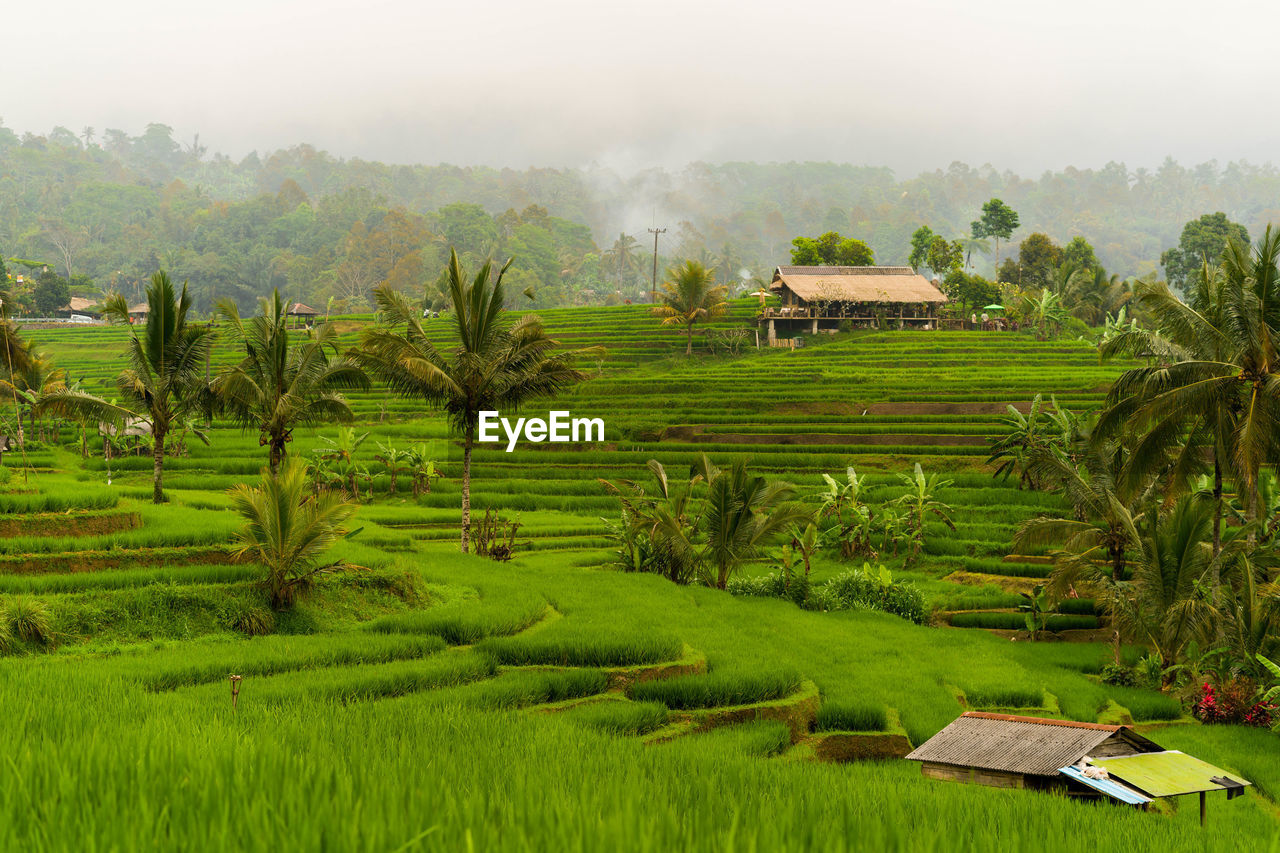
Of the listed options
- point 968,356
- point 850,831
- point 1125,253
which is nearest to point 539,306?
point 968,356

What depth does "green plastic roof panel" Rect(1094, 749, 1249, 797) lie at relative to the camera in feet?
20.9

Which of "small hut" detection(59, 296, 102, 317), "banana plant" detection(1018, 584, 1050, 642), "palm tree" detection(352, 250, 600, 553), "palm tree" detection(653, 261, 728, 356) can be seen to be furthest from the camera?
"small hut" detection(59, 296, 102, 317)

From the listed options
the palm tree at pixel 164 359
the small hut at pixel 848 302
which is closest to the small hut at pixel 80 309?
the small hut at pixel 848 302

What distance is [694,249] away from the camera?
165 m

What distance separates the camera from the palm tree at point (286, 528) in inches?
480

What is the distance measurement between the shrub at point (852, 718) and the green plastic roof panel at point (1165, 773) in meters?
3.34

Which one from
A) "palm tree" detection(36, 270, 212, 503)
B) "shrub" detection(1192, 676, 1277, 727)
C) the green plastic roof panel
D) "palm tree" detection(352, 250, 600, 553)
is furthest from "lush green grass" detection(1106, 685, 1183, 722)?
"palm tree" detection(36, 270, 212, 503)

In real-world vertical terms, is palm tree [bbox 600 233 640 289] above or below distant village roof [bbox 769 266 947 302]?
above

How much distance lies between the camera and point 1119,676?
14.7 meters

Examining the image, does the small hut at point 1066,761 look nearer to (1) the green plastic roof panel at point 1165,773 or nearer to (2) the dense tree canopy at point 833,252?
(1) the green plastic roof panel at point 1165,773

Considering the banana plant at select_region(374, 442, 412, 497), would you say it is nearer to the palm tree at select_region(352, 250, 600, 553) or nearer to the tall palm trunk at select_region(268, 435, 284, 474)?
the tall palm trunk at select_region(268, 435, 284, 474)

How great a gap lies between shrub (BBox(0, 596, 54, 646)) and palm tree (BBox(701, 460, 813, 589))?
11255mm

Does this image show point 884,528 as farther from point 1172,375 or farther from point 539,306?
point 539,306

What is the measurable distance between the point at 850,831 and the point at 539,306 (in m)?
104
